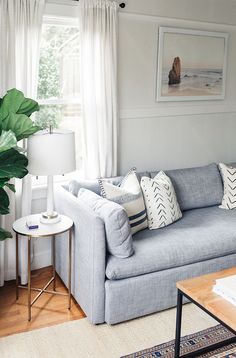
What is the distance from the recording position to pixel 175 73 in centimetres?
381

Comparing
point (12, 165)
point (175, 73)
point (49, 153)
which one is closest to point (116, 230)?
point (49, 153)

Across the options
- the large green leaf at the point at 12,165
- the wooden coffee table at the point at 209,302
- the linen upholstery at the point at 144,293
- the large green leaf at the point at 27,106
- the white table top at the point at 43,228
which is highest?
the large green leaf at the point at 27,106

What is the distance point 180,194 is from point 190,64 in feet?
4.11

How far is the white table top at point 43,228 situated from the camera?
8.66 ft

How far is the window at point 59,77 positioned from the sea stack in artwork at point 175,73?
0.91 meters

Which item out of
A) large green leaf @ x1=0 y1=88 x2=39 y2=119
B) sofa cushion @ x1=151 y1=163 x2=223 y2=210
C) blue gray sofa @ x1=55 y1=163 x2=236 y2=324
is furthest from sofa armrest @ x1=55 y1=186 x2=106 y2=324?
sofa cushion @ x1=151 y1=163 x2=223 y2=210

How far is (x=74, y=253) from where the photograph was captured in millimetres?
2881

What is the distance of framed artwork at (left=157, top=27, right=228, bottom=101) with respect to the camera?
3.72 meters

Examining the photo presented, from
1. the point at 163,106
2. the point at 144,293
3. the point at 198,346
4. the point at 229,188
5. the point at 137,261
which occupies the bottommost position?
the point at 198,346

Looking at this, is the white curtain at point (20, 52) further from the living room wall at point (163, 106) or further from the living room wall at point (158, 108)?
the living room wall at point (163, 106)

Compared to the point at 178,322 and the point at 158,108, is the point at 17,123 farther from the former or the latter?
the point at 158,108

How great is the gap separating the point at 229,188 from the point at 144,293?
1465 mm

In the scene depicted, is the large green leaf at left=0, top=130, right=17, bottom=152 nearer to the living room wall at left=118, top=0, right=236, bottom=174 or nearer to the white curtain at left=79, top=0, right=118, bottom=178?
the white curtain at left=79, top=0, right=118, bottom=178

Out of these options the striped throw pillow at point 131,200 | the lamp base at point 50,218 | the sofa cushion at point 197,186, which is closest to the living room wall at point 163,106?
the sofa cushion at point 197,186
